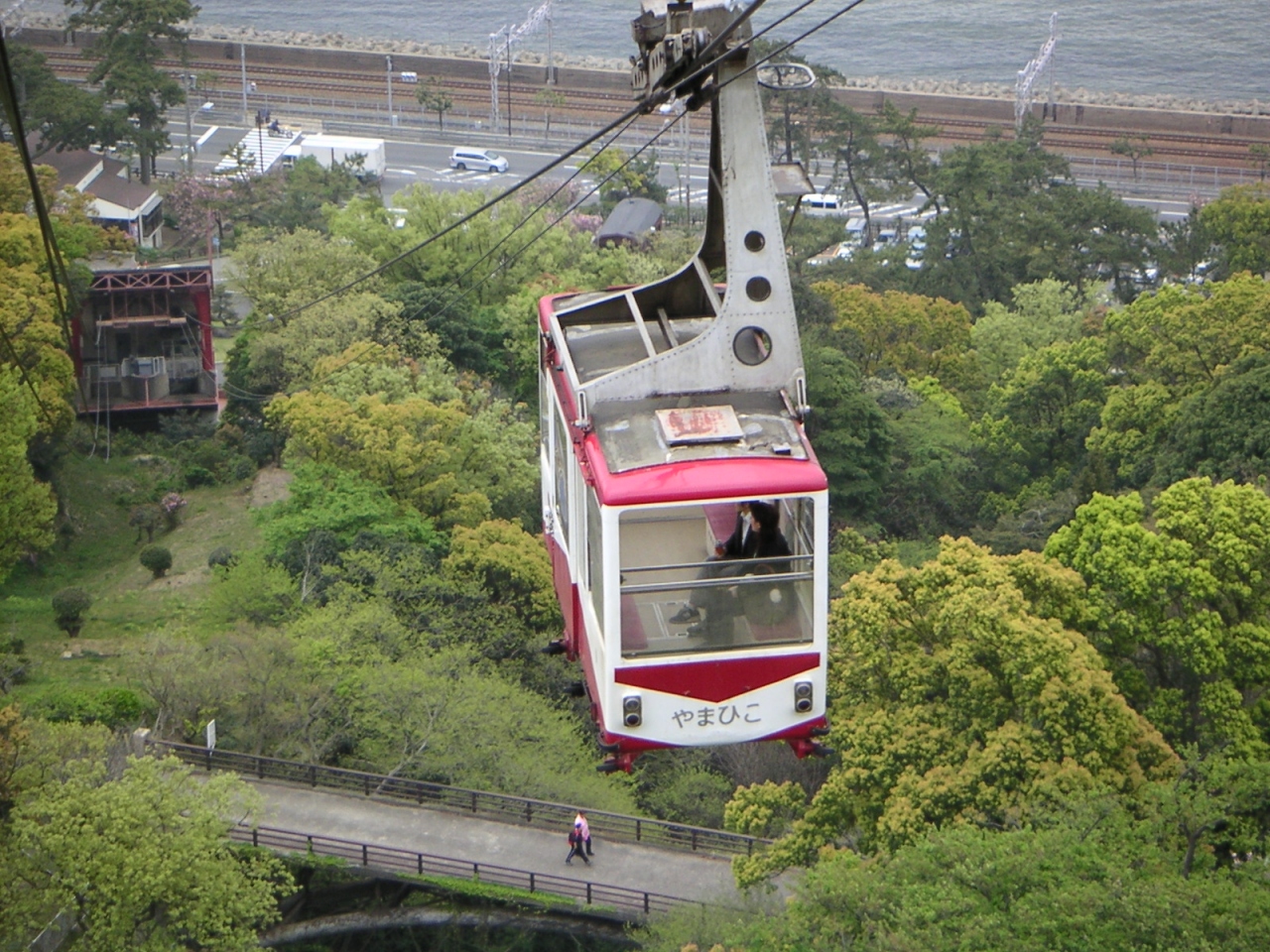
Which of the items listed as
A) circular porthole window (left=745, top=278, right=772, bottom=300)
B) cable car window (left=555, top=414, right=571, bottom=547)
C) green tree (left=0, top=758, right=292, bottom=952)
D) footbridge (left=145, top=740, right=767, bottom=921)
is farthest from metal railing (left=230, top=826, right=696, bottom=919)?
circular porthole window (left=745, top=278, right=772, bottom=300)

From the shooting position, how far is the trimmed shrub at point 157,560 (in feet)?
141

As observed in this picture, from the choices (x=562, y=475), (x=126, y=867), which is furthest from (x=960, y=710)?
(x=126, y=867)

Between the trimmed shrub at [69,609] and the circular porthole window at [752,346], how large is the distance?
27706 mm

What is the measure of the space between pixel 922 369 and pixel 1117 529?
104 feet

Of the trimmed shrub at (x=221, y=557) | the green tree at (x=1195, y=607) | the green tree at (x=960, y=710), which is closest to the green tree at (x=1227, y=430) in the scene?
the green tree at (x=1195, y=607)

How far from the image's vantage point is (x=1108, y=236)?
66.6 metres

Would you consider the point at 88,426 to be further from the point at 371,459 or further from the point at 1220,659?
the point at 1220,659

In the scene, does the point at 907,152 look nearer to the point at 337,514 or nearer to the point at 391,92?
the point at 391,92

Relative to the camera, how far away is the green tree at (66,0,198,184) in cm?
7412

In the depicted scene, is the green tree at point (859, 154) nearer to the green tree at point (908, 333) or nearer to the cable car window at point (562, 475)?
the green tree at point (908, 333)

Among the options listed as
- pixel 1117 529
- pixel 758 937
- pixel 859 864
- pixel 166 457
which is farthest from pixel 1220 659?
pixel 166 457

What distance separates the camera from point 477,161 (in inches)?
3199

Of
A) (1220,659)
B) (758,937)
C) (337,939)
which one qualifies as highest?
(1220,659)

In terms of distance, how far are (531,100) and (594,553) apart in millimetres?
78712
